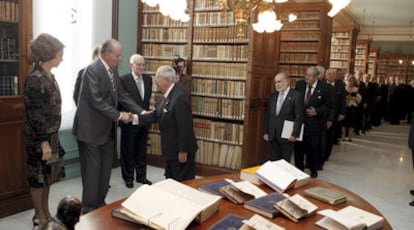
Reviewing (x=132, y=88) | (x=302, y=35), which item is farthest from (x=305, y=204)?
(x=302, y=35)

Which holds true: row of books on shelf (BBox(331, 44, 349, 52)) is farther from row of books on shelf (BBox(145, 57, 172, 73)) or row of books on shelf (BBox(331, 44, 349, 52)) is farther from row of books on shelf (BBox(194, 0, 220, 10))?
row of books on shelf (BBox(145, 57, 172, 73))

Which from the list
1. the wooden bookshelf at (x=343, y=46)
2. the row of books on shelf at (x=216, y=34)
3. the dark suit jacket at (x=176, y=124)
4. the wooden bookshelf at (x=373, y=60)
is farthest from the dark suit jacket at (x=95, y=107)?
the wooden bookshelf at (x=373, y=60)

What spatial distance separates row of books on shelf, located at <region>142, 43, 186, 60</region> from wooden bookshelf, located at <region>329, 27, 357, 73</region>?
296 inches

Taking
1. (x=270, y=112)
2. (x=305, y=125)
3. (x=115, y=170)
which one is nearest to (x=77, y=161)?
(x=115, y=170)

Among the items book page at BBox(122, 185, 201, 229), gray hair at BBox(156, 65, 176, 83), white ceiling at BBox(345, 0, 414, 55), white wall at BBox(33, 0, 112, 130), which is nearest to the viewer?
book page at BBox(122, 185, 201, 229)

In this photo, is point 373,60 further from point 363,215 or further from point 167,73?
point 363,215

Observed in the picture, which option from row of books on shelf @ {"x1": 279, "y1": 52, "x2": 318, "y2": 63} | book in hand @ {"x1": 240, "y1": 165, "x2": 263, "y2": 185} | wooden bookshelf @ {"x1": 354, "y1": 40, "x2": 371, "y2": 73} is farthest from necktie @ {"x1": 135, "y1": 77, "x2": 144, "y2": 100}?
wooden bookshelf @ {"x1": 354, "y1": 40, "x2": 371, "y2": 73}

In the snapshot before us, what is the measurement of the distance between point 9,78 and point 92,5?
1650 mm

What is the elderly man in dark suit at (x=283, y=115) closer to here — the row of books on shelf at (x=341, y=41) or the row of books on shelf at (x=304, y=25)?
the row of books on shelf at (x=304, y=25)

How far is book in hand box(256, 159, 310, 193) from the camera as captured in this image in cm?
205

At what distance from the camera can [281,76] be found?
4.28 meters

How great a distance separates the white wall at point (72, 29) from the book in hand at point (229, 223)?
3.33 m

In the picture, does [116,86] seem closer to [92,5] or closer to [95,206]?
[95,206]

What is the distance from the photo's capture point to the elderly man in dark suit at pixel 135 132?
4.30 m
